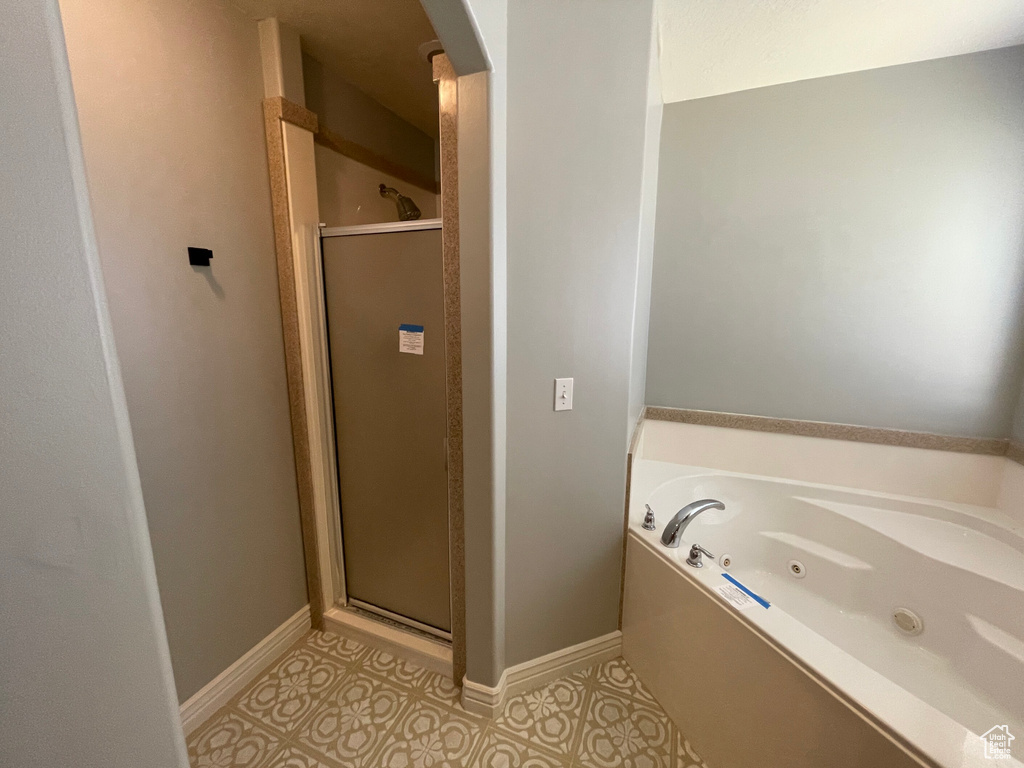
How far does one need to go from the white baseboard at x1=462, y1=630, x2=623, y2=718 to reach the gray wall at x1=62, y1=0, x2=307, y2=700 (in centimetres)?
91

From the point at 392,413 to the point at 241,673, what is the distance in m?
1.12

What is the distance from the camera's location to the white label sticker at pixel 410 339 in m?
1.56

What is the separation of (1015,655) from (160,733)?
213 centimetres

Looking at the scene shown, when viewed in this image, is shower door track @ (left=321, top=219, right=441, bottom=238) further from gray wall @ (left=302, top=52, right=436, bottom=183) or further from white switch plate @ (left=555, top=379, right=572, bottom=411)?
white switch plate @ (left=555, top=379, right=572, bottom=411)

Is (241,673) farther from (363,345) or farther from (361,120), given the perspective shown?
(361,120)

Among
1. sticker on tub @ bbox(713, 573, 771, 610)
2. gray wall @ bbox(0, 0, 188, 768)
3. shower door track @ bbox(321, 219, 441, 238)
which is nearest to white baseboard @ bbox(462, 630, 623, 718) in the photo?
sticker on tub @ bbox(713, 573, 771, 610)

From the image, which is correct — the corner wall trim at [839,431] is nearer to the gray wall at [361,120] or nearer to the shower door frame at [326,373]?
the shower door frame at [326,373]

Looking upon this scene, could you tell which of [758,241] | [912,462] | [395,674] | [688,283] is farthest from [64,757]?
[912,462]

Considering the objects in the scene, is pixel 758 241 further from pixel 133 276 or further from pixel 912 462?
pixel 133 276

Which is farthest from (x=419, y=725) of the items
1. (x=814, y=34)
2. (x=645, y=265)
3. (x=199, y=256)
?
(x=814, y=34)

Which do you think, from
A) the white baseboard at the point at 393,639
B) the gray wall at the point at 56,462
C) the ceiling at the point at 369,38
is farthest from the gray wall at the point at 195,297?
the gray wall at the point at 56,462

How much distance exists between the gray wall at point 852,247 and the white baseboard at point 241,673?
2.15m

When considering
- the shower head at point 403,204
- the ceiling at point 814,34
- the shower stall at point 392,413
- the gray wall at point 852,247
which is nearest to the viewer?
the ceiling at point 814,34

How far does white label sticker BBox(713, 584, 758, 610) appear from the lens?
3.87ft
